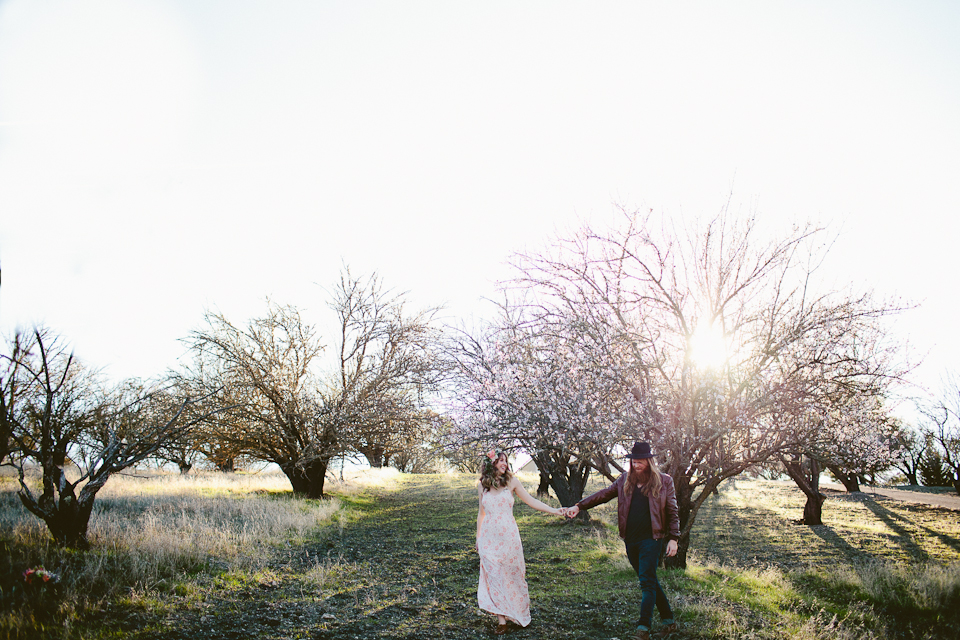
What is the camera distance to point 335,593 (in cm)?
670

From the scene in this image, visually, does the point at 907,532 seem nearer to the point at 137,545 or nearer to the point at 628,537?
the point at 628,537

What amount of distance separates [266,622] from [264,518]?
225 inches

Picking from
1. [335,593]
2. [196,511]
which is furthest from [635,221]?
[196,511]

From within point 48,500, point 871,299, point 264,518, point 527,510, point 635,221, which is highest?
point 635,221

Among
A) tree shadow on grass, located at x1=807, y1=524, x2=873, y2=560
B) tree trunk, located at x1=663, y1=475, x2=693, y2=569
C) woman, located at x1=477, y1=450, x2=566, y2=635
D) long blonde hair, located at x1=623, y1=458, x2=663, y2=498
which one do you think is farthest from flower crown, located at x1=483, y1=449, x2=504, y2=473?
tree shadow on grass, located at x1=807, y1=524, x2=873, y2=560

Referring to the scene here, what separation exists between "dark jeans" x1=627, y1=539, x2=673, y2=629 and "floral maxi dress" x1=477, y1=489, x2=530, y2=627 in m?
1.22

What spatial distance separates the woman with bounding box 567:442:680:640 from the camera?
5.28m

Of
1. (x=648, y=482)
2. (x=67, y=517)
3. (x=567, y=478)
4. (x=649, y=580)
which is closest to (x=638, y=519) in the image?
(x=648, y=482)

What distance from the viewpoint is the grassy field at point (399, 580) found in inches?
208

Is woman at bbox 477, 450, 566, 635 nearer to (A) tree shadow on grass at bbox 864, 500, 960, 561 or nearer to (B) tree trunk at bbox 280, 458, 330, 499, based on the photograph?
(A) tree shadow on grass at bbox 864, 500, 960, 561

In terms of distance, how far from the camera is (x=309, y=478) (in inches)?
634

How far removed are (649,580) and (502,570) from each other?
Answer: 60.7 inches

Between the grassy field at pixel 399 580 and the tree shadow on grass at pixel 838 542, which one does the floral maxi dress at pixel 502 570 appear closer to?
the grassy field at pixel 399 580

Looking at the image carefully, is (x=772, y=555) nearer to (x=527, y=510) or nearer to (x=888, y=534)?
(x=888, y=534)
